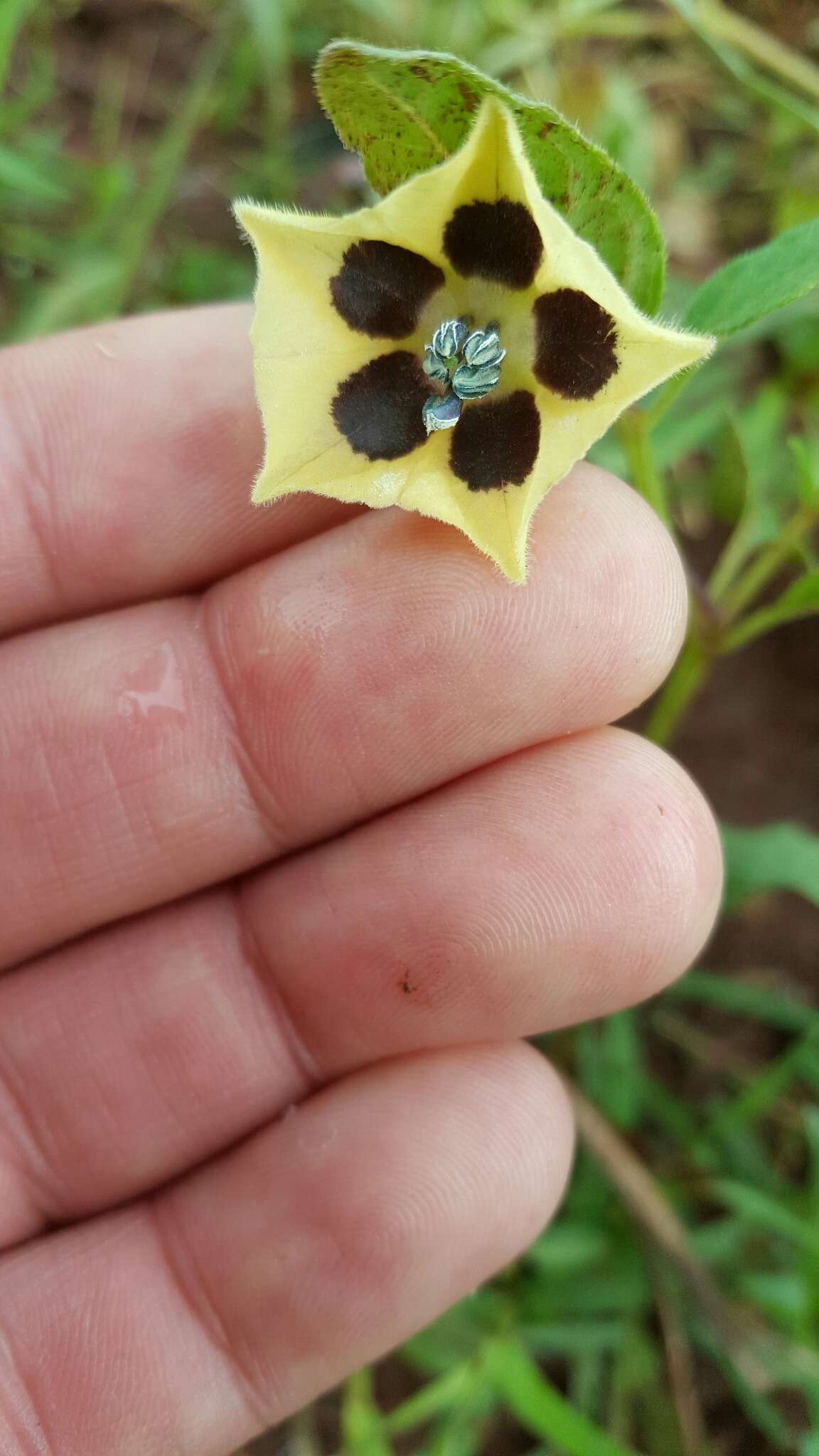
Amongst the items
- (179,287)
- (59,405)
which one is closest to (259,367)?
A: (59,405)

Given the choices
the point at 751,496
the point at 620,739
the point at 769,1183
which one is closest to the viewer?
the point at 620,739

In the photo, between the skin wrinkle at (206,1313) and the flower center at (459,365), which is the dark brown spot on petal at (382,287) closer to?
the flower center at (459,365)

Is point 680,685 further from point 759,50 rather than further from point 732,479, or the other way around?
point 759,50

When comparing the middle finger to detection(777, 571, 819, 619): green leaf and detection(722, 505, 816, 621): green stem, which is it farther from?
detection(722, 505, 816, 621): green stem

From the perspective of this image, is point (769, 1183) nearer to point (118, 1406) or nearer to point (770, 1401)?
point (770, 1401)

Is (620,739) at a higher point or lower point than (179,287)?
lower

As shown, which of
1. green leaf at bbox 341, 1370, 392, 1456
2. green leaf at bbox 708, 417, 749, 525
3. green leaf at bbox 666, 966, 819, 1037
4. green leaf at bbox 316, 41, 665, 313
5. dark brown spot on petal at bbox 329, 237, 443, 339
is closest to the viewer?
green leaf at bbox 316, 41, 665, 313

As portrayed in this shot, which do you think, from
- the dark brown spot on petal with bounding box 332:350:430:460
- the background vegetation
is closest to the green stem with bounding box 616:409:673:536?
the background vegetation
